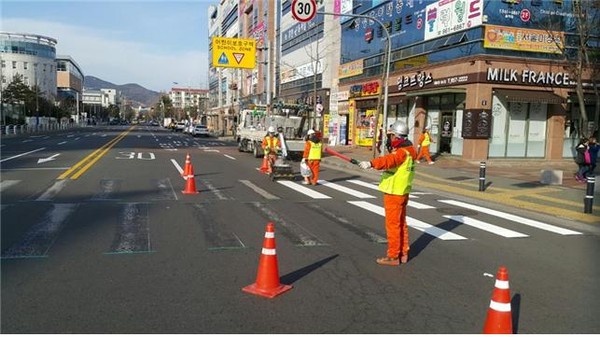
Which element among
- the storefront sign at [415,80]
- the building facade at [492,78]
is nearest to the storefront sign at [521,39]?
the building facade at [492,78]

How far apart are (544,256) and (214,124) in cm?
9965

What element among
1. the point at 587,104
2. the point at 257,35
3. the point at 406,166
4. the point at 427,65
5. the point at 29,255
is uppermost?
the point at 257,35

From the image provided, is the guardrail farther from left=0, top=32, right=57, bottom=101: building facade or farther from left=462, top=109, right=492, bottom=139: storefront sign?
left=0, top=32, right=57, bottom=101: building facade

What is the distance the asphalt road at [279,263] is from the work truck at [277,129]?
12873 mm

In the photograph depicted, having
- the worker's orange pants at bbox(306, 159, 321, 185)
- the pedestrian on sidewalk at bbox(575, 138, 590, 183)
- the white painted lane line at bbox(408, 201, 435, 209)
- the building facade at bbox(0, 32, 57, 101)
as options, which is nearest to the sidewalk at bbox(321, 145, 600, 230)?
the pedestrian on sidewalk at bbox(575, 138, 590, 183)

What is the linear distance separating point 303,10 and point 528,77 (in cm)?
1104

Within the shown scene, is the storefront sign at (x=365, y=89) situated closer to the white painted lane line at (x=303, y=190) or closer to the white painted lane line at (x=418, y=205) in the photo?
the white painted lane line at (x=303, y=190)

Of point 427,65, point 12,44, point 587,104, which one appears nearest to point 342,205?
point 427,65

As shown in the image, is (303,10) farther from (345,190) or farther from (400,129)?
(400,129)

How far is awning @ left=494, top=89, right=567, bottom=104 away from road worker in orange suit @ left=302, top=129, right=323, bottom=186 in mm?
11589

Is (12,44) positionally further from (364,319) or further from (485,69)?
(364,319)

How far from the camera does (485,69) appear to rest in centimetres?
2284

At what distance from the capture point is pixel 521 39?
2369cm

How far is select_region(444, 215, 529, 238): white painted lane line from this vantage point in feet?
30.1
